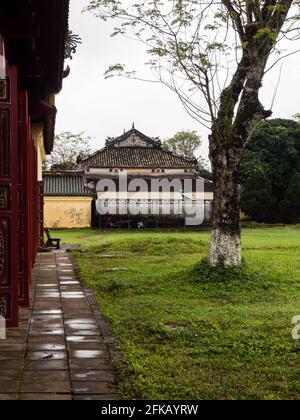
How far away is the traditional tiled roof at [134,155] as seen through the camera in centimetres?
3800

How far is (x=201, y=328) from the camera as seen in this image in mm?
6500

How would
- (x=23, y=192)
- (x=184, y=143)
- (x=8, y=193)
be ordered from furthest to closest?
(x=184, y=143)
(x=23, y=192)
(x=8, y=193)

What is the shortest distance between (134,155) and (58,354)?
112 ft

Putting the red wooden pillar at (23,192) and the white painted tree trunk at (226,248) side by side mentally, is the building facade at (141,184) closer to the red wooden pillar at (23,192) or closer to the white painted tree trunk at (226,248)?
the white painted tree trunk at (226,248)

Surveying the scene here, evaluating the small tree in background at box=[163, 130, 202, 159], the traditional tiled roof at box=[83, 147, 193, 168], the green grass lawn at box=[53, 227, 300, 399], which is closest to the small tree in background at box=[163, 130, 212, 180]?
the small tree in background at box=[163, 130, 202, 159]

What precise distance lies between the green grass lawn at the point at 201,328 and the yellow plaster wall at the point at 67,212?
19045 millimetres

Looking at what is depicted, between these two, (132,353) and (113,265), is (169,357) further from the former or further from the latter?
(113,265)

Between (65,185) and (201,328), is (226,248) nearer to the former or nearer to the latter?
(201,328)

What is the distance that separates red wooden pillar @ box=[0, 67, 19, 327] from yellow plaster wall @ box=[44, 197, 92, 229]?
26.1 m

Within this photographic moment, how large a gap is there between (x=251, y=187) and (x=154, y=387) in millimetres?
33005

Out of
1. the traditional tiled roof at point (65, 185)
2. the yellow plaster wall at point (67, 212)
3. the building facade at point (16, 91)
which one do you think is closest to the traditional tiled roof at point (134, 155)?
the traditional tiled roof at point (65, 185)

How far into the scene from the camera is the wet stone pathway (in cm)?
419

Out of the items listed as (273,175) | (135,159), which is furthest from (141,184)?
(273,175)
